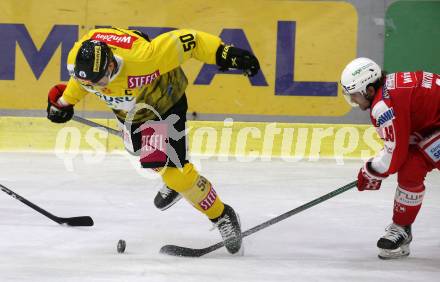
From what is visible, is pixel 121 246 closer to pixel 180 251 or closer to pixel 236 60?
pixel 180 251

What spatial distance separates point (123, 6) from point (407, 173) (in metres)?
3.45

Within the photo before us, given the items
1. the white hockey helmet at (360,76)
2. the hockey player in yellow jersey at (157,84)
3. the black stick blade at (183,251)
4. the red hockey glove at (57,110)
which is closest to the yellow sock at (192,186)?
the hockey player in yellow jersey at (157,84)

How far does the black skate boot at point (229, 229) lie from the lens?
3.61 m

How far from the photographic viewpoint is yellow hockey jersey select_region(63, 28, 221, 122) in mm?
3520

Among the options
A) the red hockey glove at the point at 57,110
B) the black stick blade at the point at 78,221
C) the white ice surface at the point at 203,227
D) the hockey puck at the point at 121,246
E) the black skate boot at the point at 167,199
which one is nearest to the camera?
the white ice surface at the point at 203,227

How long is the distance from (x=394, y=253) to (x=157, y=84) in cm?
123

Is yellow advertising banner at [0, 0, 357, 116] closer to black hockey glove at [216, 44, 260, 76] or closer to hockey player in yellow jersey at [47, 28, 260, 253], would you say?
hockey player in yellow jersey at [47, 28, 260, 253]

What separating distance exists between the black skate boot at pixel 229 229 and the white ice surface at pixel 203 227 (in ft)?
0.20

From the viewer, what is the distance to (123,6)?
6.49m

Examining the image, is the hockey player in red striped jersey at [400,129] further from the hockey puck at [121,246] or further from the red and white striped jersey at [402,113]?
the hockey puck at [121,246]

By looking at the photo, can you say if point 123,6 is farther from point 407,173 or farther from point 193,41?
point 407,173

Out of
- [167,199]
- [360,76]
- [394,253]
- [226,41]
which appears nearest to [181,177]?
[167,199]

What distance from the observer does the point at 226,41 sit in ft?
21.3

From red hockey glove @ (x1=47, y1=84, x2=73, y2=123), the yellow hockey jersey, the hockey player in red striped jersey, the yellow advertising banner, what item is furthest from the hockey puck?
the yellow advertising banner
